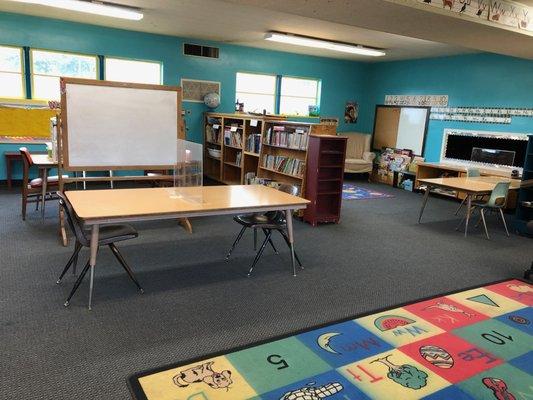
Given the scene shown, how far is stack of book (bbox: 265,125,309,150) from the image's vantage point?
19.7 feet

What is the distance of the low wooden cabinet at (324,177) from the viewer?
227 inches

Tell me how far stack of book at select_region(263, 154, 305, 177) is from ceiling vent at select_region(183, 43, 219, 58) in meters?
3.46

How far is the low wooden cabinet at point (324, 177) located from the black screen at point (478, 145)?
3809 mm

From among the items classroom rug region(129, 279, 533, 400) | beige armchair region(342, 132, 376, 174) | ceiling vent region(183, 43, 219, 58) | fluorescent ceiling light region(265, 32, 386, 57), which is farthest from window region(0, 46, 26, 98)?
beige armchair region(342, 132, 376, 174)

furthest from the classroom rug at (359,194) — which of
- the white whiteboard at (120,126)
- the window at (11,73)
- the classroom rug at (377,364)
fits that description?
the window at (11,73)

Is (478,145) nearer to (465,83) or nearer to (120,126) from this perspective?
(465,83)

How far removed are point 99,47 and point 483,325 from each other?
784 centimetres

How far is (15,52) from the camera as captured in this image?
24.3ft

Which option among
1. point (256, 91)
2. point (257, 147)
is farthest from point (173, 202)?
point (256, 91)

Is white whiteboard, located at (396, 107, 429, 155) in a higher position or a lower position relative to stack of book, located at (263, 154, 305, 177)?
higher

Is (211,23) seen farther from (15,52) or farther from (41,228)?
(41,228)

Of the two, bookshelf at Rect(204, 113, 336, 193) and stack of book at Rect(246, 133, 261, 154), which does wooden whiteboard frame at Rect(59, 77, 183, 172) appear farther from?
stack of book at Rect(246, 133, 261, 154)

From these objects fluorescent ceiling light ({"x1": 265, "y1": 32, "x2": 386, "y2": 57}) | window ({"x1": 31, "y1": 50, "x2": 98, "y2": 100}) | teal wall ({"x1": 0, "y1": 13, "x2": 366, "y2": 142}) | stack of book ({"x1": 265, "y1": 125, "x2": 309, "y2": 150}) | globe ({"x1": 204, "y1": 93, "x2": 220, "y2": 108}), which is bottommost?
stack of book ({"x1": 265, "y1": 125, "x2": 309, "y2": 150})

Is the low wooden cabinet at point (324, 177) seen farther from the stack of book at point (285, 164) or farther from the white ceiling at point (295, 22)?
the white ceiling at point (295, 22)
